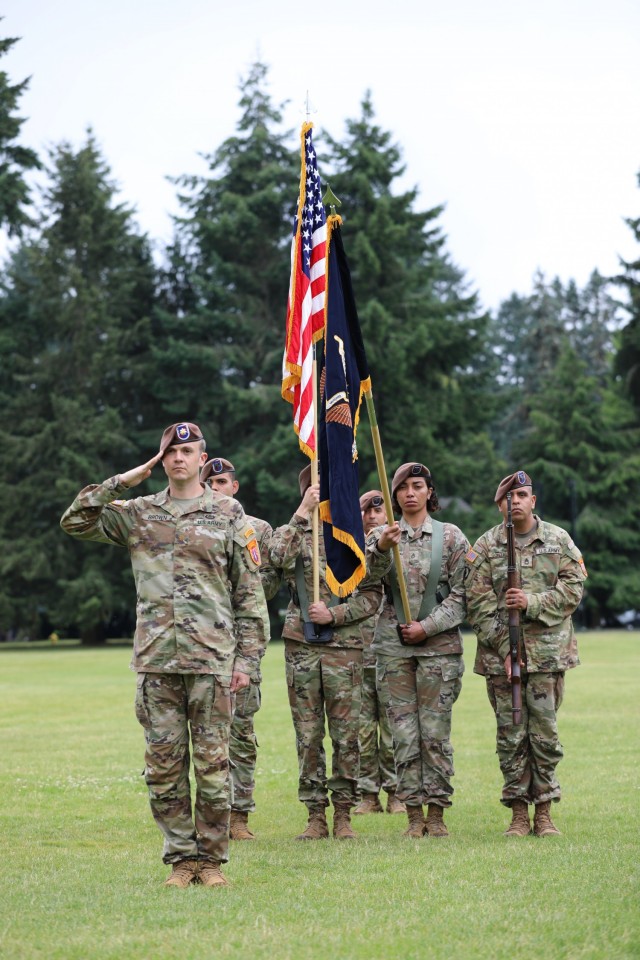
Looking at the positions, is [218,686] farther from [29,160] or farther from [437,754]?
[29,160]

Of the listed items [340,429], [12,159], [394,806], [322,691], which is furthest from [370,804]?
[12,159]

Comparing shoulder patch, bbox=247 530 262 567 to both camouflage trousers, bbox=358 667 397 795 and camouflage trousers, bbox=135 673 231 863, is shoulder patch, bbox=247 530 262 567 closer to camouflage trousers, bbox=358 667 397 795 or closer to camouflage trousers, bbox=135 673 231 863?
camouflage trousers, bbox=135 673 231 863

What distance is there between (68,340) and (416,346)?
1462 centimetres

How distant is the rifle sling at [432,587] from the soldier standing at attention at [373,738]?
A: 131 cm

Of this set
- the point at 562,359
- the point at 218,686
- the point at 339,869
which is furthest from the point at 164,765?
the point at 562,359

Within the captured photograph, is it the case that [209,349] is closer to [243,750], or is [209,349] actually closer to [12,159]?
[12,159]

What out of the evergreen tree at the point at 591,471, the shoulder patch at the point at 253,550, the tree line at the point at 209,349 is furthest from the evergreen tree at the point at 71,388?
the shoulder patch at the point at 253,550

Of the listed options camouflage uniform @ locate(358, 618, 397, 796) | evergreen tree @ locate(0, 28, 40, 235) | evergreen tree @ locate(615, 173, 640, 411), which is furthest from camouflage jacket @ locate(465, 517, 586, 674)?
evergreen tree @ locate(615, 173, 640, 411)

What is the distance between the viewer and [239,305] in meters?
51.1

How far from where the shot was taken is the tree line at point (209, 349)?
48156 millimetres

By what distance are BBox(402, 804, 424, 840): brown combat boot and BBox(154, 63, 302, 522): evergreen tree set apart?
37.7 m

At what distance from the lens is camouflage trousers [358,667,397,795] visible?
10.5 metres

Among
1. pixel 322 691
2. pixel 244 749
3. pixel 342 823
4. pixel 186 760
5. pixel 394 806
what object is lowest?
pixel 394 806

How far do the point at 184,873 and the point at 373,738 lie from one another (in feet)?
12.8
